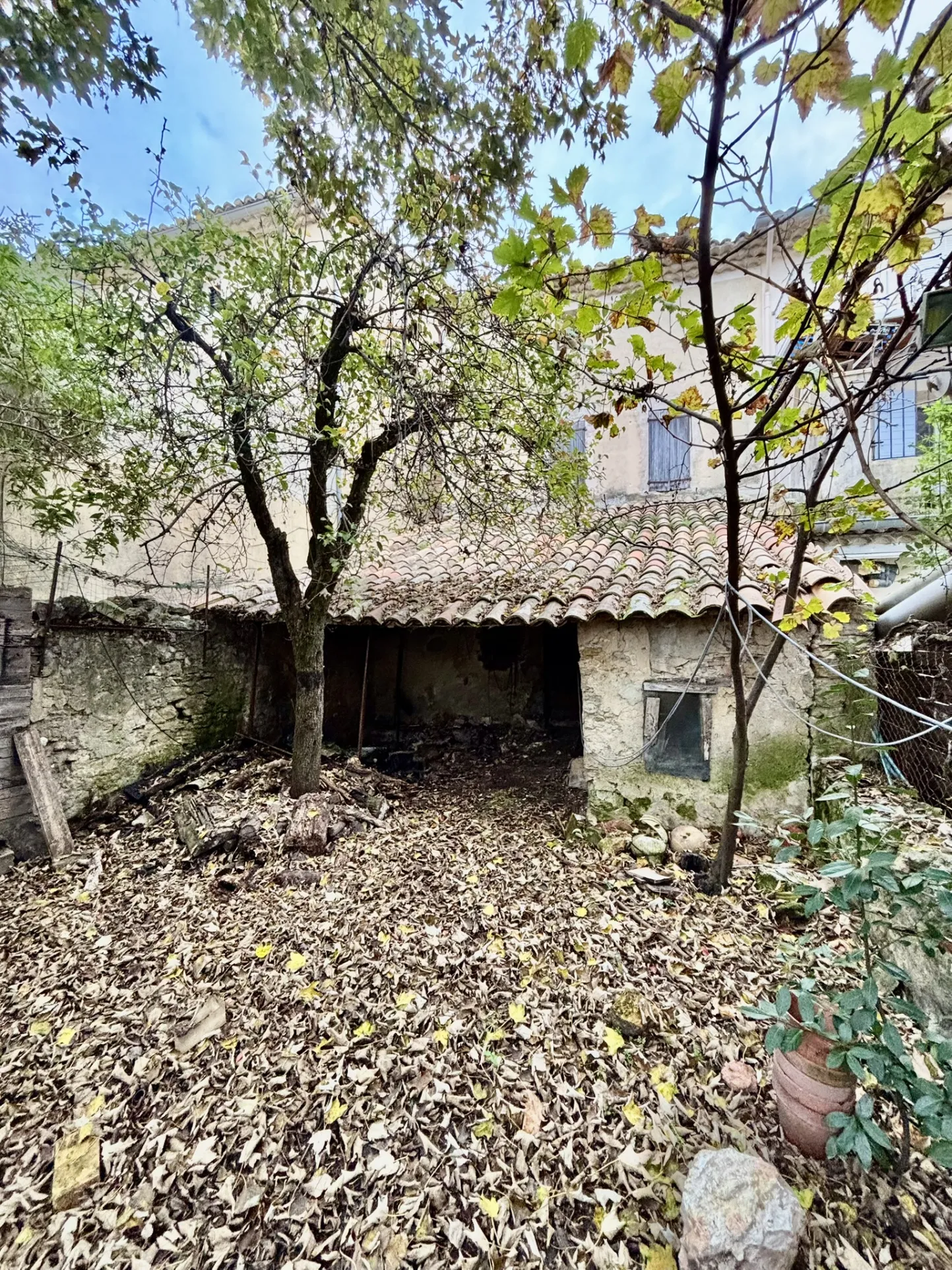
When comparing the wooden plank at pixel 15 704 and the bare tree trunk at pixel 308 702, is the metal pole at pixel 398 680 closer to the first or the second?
the bare tree trunk at pixel 308 702

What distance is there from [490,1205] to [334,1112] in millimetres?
820

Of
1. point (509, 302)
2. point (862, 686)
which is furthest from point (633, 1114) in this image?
point (509, 302)

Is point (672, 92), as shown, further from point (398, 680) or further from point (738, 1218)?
point (398, 680)

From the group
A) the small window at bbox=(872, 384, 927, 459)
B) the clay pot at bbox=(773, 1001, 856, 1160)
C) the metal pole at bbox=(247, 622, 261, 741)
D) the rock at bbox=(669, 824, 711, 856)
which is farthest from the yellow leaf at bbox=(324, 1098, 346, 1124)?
the small window at bbox=(872, 384, 927, 459)

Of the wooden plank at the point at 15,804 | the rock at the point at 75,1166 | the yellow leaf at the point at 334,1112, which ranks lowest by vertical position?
the rock at the point at 75,1166

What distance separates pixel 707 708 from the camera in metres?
4.52

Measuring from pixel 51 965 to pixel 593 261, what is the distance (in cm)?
543

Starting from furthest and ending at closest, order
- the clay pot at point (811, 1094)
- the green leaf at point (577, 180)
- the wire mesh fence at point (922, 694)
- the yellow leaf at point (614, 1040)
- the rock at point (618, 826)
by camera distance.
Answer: the rock at point (618, 826), the wire mesh fence at point (922, 694), the yellow leaf at point (614, 1040), the clay pot at point (811, 1094), the green leaf at point (577, 180)

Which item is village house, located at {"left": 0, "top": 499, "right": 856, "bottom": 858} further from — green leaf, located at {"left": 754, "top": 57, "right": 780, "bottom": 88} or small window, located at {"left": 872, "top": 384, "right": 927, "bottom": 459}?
small window, located at {"left": 872, "top": 384, "right": 927, "bottom": 459}

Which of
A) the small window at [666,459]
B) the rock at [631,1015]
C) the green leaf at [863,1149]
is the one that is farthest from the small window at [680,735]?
the small window at [666,459]

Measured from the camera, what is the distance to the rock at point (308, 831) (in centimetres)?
445

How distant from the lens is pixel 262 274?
12.1ft

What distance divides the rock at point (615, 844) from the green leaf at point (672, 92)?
15.3ft

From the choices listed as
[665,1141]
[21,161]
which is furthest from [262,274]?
[665,1141]
